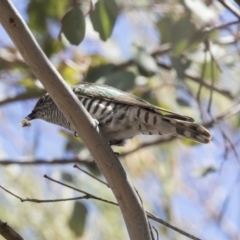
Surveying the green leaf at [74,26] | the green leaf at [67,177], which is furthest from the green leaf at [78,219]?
the green leaf at [74,26]

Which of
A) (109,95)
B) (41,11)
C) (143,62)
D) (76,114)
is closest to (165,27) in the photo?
(143,62)

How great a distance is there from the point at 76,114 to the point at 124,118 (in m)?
0.65

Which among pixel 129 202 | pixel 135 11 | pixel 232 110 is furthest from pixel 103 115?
pixel 135 11

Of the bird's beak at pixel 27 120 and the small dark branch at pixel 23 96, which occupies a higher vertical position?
the small dark branch at pixel 23 96

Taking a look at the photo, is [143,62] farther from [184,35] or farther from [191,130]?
[191,130]

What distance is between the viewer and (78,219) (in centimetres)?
300

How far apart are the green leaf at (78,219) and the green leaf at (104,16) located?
915 mm

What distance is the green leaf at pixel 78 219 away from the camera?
2.99 meters

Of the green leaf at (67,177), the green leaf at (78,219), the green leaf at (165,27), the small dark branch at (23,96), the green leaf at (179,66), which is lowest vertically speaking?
the green leaf at (78,219)

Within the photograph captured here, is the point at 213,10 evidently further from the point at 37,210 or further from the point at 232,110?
the point at 37,210

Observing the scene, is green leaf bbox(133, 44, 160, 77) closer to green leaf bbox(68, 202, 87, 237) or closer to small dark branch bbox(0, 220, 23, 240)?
green leaf bbox(68, 202, 87, 237)

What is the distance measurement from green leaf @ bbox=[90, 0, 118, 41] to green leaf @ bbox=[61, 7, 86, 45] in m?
0.10

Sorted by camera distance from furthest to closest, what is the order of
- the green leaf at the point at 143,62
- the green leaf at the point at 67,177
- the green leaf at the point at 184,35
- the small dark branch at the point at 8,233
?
the green leaf at the point at 67,177 < the green leaf at the point at 143,62 < the green leaf at the point at 184,35 < the small dark branch at the point at 8,233

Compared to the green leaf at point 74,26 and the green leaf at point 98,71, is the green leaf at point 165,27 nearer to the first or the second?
the green leaf at point 98,71
